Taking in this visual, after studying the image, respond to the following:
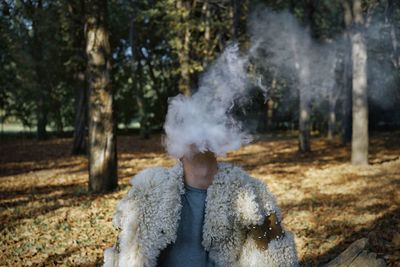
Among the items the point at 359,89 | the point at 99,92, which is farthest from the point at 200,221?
the point at 359,89

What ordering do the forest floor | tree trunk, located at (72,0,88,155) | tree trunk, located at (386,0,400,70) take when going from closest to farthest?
the forest floor < tree trunk, located at (72,0,88,155) < tree trunk, located at (386,0,400,70)

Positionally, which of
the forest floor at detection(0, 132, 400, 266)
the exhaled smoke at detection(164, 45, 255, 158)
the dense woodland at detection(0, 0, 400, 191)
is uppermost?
the dense woodland at detection(0, 0, 400, 191)

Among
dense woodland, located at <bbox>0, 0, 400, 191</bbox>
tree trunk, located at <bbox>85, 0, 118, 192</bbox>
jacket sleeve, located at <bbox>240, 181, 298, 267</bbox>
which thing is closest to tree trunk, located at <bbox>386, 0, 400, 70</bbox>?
dense woodland, located at <bbox>0, 0, 400, 191</bbox>

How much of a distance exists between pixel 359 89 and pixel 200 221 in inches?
456

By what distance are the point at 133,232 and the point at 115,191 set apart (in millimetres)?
7551

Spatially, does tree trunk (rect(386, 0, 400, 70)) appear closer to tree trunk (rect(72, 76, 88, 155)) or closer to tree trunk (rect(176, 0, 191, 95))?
tree trunk (rect(176, 0, 191, 95))

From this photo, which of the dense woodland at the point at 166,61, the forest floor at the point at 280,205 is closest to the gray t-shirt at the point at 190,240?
the dense woodland at the point at 166,61

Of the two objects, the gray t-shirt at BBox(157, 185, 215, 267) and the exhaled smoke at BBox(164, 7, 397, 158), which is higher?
the exhaled smoke at BBox(164, 7, 397, 158)

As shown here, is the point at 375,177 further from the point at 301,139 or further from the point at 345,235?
the point at 301,139

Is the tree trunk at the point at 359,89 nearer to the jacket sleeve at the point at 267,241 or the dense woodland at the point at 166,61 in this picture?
the dense woodland at the point at 166,61

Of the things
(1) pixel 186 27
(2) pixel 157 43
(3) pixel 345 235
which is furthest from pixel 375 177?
(2) pixel 157 43

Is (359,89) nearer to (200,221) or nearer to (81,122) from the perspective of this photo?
(81,122)

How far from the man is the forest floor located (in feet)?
11.3

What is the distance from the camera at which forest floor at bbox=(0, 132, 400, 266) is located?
6316mm
